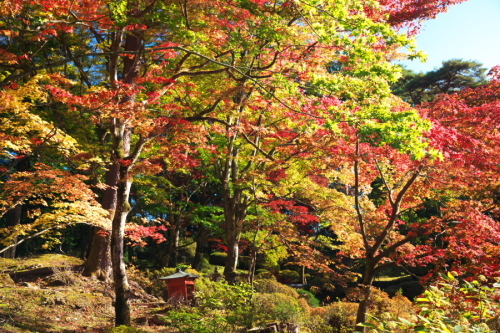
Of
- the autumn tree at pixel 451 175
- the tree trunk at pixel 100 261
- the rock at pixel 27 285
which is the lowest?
the rock at pixel 27 285

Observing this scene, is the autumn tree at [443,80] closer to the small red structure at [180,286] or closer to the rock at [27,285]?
the small red structure at [180,286]

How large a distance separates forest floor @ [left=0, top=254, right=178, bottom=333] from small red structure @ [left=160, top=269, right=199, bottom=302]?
0.61 meters

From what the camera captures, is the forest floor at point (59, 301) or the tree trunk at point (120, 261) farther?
the tree trunk at point (120, 261)

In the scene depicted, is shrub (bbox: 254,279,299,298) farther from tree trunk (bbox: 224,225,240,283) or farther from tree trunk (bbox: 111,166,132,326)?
tree trunk (bbox: 111,166,132,326)

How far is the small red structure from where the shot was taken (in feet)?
35.6

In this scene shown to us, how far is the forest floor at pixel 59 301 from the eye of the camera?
8078 mm

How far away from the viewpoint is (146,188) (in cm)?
1711

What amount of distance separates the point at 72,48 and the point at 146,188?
6103 mm

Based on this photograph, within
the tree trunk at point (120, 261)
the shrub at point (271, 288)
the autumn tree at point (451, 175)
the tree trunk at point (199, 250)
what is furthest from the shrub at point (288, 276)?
the tree trunk at point (120, 261)

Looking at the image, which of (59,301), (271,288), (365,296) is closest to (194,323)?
(365,296)

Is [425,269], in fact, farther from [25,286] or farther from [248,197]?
[25,286]

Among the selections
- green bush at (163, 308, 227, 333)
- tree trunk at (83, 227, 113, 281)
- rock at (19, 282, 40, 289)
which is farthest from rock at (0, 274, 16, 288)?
green bush at (163, 308, 227, 333)

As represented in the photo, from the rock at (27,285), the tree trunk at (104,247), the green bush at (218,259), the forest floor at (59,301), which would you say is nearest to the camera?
the forest floor at (59,301)

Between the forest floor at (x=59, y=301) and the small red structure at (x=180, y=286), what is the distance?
1.99ft
